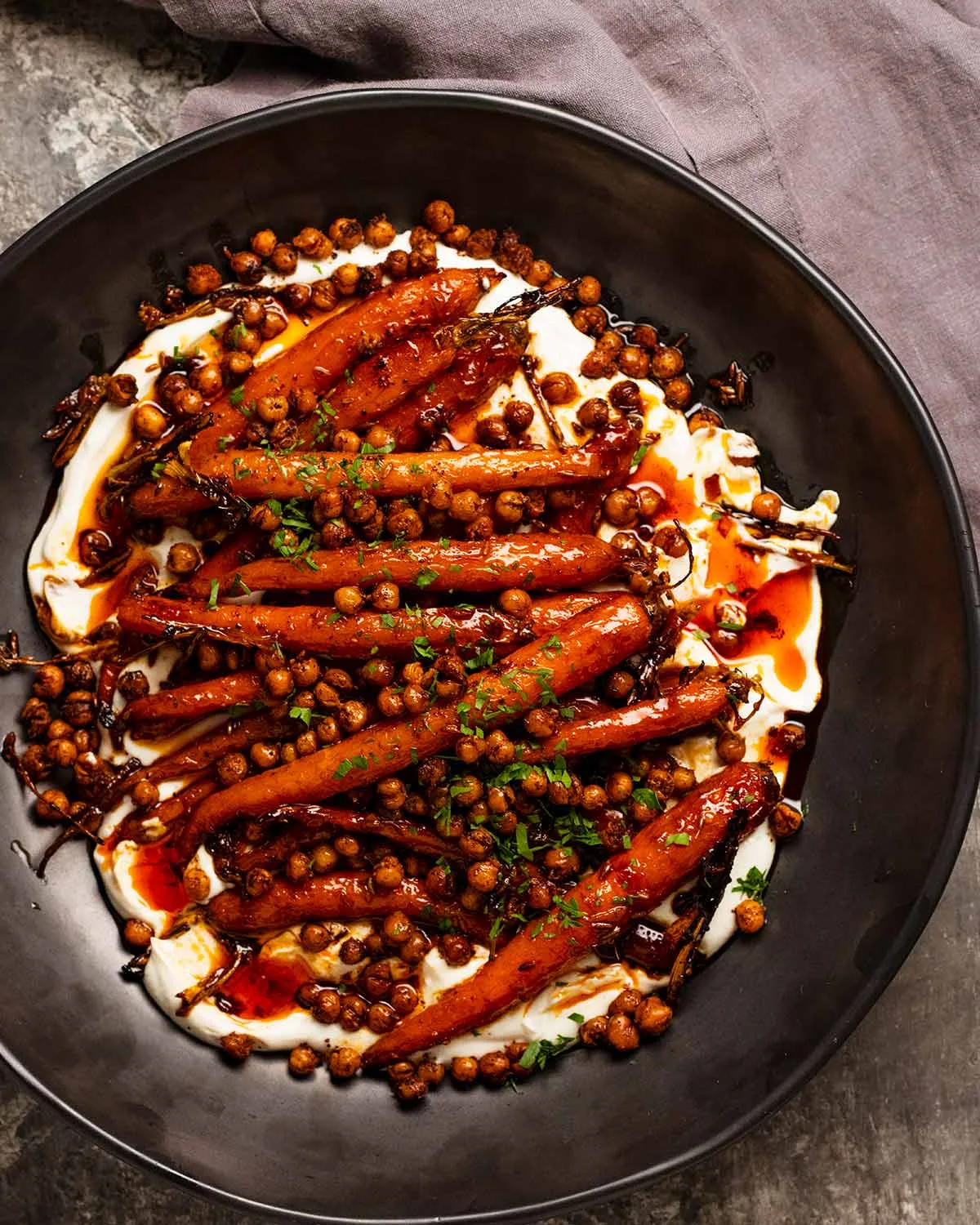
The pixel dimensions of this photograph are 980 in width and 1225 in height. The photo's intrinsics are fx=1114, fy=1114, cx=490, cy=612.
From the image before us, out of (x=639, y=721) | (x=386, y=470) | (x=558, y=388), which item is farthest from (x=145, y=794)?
(x=558, y=388)

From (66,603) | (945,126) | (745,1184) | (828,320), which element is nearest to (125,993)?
(66,603)

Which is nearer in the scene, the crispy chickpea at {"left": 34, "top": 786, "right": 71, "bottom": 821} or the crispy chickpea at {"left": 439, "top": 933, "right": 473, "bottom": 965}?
the crispy chickpea at {"left": 439, "top": 933, "right": 473, "bottom": 965}

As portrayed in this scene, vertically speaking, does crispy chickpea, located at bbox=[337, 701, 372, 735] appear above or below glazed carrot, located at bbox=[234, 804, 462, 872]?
above

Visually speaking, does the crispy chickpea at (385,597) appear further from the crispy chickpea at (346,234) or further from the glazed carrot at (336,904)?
the crispy chickpea at (346,234)

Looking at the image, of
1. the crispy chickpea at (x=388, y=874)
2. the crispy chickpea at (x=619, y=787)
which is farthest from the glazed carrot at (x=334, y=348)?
the crispy chickpea at (x=619, y=787)

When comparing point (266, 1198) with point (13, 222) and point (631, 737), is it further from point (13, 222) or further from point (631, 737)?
point (13, 222)

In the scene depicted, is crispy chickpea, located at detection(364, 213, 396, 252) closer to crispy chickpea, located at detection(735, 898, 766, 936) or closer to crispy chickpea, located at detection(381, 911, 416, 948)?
crispy chickpea, located at detection(381, 911, 416, 948)

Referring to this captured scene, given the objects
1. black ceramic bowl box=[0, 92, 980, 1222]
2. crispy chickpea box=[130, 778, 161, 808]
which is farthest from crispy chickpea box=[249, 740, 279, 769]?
black ceramic bowl box=[0, 92, 980, 1222]

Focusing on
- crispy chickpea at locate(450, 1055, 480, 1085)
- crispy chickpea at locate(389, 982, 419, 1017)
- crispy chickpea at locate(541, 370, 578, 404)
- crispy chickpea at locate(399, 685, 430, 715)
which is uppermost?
crispy chickpea at locate(541, 370, 578, 404)
